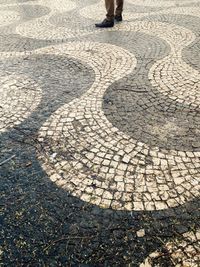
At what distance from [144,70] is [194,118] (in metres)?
1.76

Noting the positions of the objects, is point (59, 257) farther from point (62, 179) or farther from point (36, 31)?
point (36, 31)

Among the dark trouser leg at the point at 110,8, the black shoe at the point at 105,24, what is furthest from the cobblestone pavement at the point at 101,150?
the dark trouser leg at the point at 110,8

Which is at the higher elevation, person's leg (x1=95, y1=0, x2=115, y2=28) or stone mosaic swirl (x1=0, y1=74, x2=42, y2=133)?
person's leg (x1=95, y1=0, x2=115, y2=28)

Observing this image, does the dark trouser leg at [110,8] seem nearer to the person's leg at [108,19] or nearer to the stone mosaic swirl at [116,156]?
the person's leg at [108,19]

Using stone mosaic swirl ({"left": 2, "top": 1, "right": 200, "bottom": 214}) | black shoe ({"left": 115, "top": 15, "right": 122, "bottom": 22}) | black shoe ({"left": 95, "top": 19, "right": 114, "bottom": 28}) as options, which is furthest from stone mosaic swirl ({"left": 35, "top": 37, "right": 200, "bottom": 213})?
black shoe ({"left": 115, "top": 15, "right": 122, "bottom": 22})

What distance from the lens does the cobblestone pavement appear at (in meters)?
2.83

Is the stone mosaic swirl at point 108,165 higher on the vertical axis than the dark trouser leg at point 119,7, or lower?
lower

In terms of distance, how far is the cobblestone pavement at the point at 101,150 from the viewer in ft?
9.30

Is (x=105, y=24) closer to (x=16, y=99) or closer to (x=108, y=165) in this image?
(x=16, y=99)

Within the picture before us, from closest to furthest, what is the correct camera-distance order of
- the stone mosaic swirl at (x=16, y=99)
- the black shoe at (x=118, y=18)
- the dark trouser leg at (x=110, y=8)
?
1. the stone mosaic swirl at (x=16, y=99)
2. the dark trouser leg at (x=110, y=8)
3. the black shoe at (x=118, y=18)

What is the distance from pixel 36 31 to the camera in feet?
25.9

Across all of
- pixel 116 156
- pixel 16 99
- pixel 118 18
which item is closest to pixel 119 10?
pixel 118 18

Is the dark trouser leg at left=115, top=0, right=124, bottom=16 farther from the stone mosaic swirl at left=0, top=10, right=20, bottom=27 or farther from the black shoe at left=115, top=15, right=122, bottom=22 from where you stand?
the stone mosaic swirl at left=0, top=10, right=20, bottom=27

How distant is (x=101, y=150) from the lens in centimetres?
387
